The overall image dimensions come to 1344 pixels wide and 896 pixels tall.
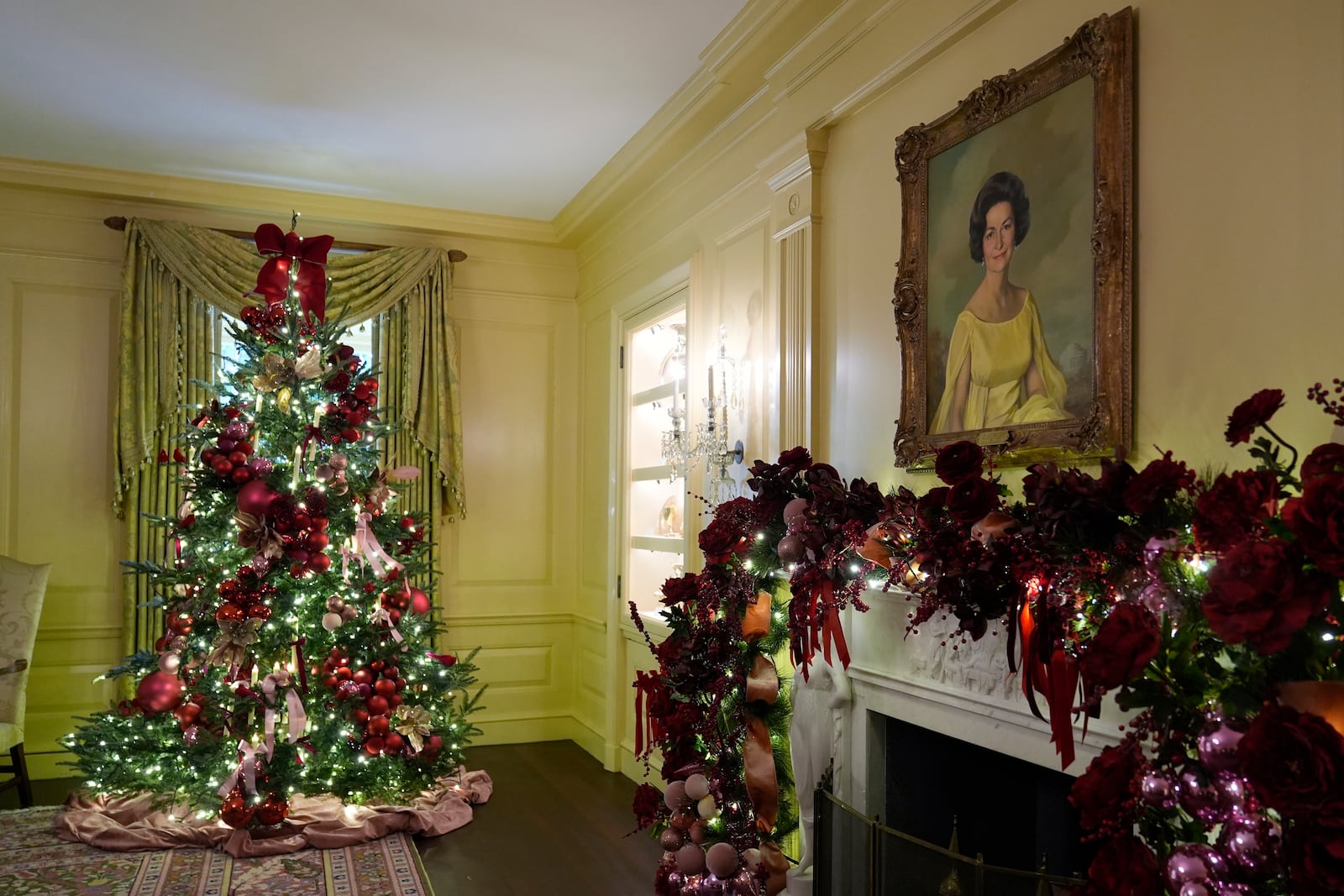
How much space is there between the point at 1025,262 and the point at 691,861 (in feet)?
6.71

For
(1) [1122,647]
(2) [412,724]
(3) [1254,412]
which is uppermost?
(3) [1254,412]

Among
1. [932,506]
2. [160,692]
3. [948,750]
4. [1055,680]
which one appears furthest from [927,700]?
[160,692]

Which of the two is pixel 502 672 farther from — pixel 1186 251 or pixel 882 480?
pixel 1186 251

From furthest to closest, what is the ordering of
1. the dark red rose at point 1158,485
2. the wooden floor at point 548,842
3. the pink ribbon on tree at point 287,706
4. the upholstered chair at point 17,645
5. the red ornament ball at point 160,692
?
the upholstered chair at point 17,645
the pink ribbon on tree at point 287,706
the red ornament ball at point 160,692
the wooden floor at point 548,842
the dark red rose at point 1158,485

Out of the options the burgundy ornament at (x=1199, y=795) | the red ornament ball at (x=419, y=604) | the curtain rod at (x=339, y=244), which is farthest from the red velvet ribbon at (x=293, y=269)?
the burgundy ornament at (x=1199, y=795)

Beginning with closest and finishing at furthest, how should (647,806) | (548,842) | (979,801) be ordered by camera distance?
(979,801), (647,806), (548,842)

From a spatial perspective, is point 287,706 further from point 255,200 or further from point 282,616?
point 255,200

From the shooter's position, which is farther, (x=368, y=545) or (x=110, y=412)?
(x=110, y=412)

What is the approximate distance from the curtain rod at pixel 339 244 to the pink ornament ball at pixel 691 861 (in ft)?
12.2

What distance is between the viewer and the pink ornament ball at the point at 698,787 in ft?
10.2

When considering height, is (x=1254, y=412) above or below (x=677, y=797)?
above

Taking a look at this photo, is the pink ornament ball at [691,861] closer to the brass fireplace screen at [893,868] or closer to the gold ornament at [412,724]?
the brass fireplace screen at [893,868]

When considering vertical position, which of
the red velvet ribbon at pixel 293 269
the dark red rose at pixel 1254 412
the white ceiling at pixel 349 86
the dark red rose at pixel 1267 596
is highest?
the white ceiling at pixel 349 86

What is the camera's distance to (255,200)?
17.2 ft
